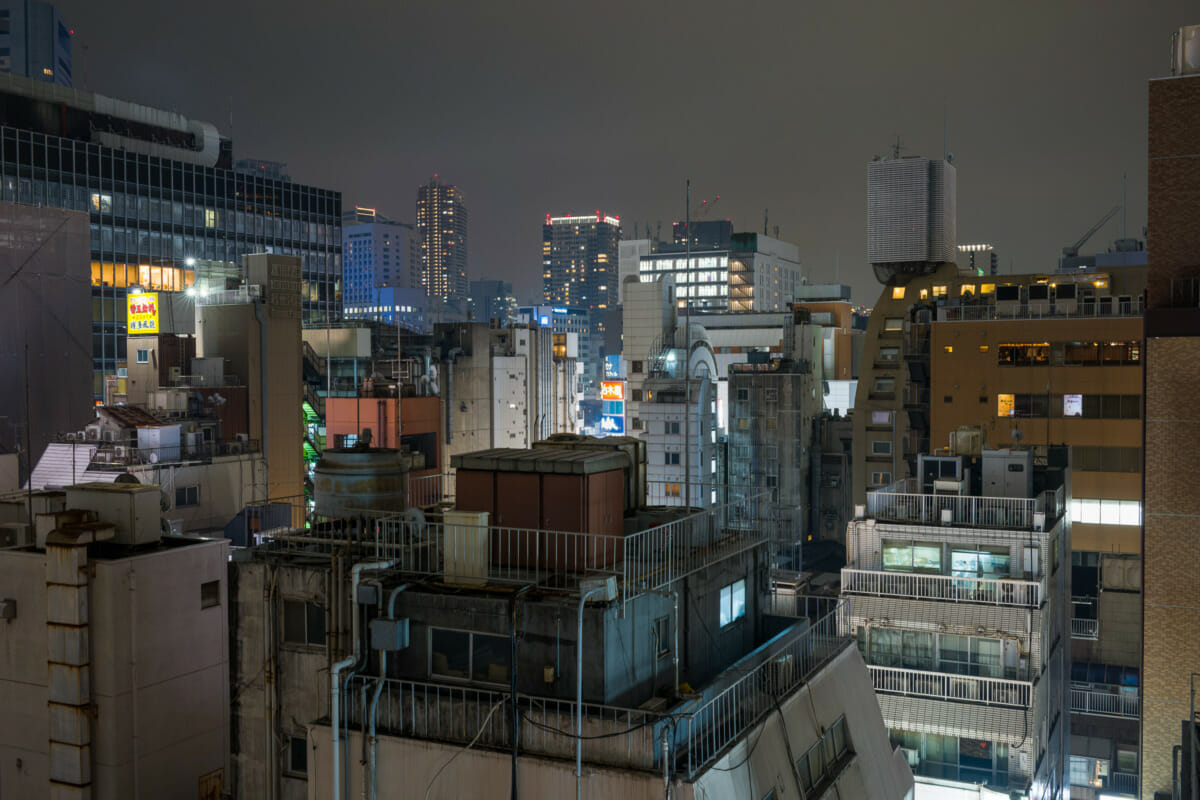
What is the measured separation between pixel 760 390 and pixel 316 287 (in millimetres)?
38915


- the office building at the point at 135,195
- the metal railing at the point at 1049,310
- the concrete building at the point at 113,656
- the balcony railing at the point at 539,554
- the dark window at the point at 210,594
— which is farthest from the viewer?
the office building at the point at 135,195

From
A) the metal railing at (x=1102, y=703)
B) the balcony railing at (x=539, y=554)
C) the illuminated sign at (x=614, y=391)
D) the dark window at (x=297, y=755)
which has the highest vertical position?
the illuminated sign at (x=614, y=391)

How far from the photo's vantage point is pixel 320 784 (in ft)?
43.7

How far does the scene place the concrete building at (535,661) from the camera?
477 inches

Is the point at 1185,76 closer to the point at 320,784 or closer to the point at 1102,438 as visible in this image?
the point at 320,784

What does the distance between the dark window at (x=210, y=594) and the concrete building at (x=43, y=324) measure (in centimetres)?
2772

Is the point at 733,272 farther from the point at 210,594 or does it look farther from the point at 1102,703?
the point at 210,594

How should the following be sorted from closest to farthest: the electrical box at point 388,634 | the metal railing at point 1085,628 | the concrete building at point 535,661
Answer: the concrete building at point 535,661
the electrical box at point 388,634
the metal railing at point 1085,628

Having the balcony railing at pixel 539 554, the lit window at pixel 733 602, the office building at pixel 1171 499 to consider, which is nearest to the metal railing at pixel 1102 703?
the office building at pixel 1171 499

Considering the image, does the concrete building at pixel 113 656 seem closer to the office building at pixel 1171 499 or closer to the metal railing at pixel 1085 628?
the office building at pixel 1171 499

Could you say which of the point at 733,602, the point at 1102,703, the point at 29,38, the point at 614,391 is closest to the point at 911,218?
the point at 614,391

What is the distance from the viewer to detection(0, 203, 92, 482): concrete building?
42438mm

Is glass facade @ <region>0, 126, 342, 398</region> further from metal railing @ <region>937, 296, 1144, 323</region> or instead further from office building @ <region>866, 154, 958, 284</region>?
metal railing @ <region>937, 296, 1144, 323</region>

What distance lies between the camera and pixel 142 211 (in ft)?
233
